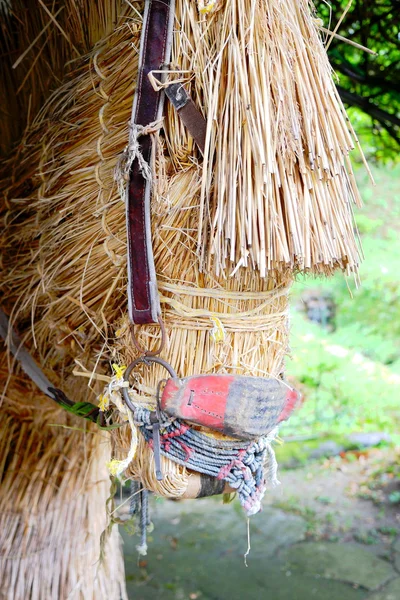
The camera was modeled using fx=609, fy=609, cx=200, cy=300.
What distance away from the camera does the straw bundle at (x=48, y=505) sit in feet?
3.90

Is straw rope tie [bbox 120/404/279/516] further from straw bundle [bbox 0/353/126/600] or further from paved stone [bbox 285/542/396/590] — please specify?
paved stone [bbox 285/542/396/590]

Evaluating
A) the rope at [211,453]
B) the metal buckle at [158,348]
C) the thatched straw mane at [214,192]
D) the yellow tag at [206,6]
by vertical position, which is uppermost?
the yellow tag at [206,6]

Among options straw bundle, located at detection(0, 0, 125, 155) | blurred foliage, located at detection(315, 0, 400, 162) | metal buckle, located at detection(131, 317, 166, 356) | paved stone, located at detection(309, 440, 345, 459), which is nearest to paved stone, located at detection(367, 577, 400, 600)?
paved stone, located at detection(309, 440, 345, 459)

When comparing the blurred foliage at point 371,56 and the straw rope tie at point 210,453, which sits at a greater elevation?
the blurred foliage at point 371,56

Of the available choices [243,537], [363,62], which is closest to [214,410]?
[363,62]

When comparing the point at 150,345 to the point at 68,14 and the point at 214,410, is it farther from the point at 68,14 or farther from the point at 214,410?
the point at 68,14

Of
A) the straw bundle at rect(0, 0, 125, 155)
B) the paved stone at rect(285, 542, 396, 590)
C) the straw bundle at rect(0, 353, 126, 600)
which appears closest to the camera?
the straw bundle at rect(0, 0, 125, 155)

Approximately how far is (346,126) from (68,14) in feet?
1.47

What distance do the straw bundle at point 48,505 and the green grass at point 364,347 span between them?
6.68 feet

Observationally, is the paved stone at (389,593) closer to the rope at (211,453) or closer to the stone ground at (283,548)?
the stone ground at (283,548)

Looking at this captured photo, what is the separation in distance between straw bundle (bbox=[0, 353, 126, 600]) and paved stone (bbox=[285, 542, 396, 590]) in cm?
116

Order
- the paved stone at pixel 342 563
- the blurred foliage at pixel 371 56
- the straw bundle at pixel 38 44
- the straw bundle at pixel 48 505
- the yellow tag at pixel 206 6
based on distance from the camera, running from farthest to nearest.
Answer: the paved stone at pixel 342 563 < the blurred foliage at pixel 371 56 < the straw bundle at pixel 48 505 < the straw bundle at pixel 38 44 < the yellow tag at pixel 206 6

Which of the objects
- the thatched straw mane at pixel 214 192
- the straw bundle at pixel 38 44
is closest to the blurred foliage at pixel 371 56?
the straw bundle at pixel 38 44

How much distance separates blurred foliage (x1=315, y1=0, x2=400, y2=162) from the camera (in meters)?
1.60
